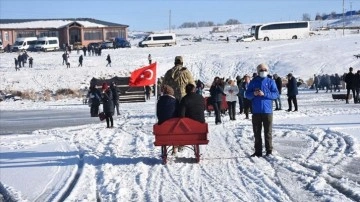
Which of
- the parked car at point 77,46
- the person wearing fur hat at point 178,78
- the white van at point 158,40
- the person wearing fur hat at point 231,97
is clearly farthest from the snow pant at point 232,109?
the parked car at point 77,46

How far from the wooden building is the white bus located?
24.9 metres

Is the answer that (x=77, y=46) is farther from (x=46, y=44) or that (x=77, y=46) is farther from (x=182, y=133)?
(x=182, y=133)

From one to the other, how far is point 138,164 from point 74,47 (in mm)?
78757

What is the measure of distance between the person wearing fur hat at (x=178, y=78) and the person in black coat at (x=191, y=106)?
1.20 meters

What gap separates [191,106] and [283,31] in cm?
7745

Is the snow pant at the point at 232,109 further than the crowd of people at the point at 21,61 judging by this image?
No

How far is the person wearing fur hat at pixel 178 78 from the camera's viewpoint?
1388 centimetres

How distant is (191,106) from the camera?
12.6 metres

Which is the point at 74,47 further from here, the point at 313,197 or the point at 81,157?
the point at 313,197

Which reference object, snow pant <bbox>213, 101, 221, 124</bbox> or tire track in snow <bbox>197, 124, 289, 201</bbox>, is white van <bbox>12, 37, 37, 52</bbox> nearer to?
snow pant <bbox>213, 101, 221, 124</bbox>

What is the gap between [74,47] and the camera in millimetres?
89062

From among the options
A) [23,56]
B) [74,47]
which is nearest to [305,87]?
[23,56]

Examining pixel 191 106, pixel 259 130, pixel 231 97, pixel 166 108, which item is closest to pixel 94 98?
pixel 231 97

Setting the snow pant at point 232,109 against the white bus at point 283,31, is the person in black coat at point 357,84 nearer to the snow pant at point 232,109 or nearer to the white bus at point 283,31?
the snow pant at point 232,109
